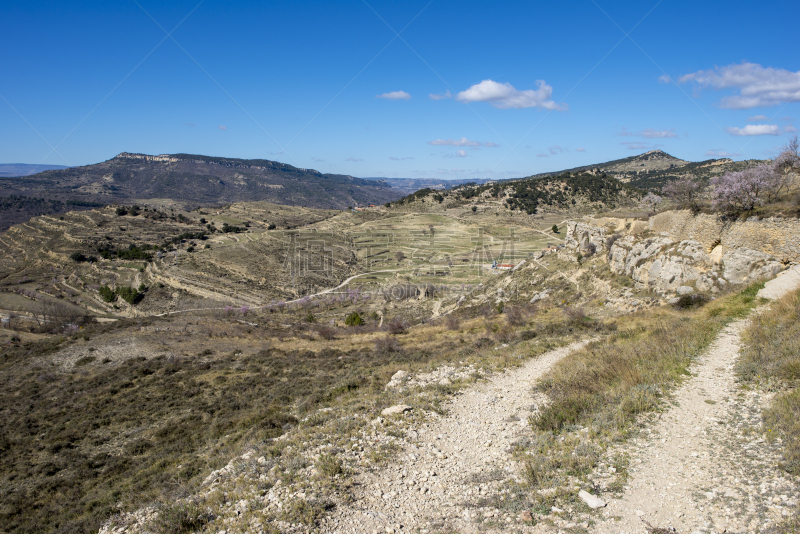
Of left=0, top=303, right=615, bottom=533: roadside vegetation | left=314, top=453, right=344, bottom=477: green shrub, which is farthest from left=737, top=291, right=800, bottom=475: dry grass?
left=314, top=453, right=344, bottom=477: green shrub

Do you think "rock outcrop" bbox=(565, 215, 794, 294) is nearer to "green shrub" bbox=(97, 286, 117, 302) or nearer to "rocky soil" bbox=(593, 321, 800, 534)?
"rocky soil" bbox=(593, 321, 800, 534)

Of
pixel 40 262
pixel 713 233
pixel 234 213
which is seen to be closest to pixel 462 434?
pixel 713 233

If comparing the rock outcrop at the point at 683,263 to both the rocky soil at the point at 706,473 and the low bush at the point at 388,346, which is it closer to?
the rocky soil at the point at 706,473

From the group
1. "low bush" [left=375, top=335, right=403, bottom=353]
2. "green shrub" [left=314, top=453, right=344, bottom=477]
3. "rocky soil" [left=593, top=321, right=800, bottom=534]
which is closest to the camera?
"rocky soil" [left=593, top=321, right=800, bottom=534]

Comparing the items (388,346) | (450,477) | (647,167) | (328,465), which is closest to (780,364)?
(450,477)

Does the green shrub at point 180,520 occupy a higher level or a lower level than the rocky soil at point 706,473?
lower

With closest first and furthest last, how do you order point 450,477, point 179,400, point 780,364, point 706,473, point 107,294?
point 706,473
point 450,477
point 780,364
point 179,400
point 107,294

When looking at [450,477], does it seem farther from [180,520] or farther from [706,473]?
[180,520]

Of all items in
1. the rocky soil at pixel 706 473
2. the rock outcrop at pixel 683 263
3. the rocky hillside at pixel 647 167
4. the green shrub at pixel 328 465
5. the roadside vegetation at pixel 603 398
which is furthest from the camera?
the rocky hillside at pixel 647 167

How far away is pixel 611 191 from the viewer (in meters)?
98.4

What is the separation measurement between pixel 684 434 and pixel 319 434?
734 cm

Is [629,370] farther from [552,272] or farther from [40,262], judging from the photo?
[40,262]

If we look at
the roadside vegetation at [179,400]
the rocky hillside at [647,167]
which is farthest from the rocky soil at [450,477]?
the rocky hillside at [647,167]

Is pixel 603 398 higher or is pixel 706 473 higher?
pixel 706 473
